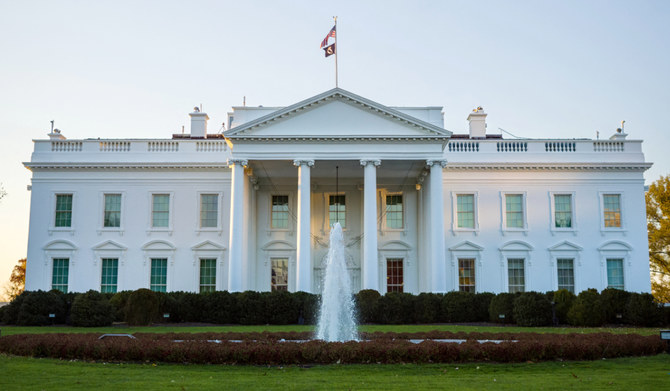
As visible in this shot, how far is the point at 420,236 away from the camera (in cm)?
3394

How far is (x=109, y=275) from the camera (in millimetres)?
33531

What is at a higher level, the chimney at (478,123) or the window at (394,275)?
the chimney at (478,123)

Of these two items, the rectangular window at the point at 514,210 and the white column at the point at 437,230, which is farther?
the rectangular window at the point at 514,210

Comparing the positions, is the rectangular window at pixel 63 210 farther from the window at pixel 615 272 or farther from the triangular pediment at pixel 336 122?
the window at pixel 615 272

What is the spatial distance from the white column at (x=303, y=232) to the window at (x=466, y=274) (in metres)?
8.75

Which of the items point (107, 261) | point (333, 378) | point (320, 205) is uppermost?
point (320, 205)

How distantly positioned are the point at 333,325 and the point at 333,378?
5.13m

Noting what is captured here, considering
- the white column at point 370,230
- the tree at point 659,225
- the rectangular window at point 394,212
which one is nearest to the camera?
the white column at point 370,230

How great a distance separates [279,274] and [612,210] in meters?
18.0

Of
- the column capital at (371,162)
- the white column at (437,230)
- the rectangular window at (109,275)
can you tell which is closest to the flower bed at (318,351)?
the white column at (437,230)

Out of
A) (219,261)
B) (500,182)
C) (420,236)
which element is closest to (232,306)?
(219,261)

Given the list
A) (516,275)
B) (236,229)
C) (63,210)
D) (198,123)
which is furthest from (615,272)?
(63,210)

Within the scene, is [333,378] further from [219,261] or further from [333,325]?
[219,261]

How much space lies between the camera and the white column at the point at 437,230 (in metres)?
29.4
